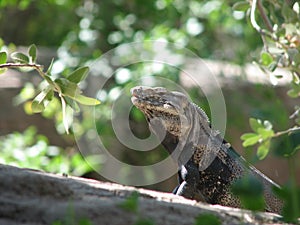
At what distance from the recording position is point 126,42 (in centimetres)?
779

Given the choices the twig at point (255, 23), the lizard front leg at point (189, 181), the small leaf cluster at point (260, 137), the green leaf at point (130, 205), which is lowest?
the lizard front leg at point (189, 181)

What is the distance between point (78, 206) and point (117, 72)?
452 cm

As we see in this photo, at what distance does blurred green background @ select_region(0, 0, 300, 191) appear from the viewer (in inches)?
274

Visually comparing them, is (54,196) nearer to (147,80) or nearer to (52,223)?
(52,223)

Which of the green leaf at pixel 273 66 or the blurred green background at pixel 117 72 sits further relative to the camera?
the blurred green background at pixel 117 72

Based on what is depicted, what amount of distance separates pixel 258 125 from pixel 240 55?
174 inches

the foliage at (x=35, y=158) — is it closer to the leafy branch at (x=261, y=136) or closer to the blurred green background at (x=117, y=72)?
the blurred green background at (x=117, y=72)

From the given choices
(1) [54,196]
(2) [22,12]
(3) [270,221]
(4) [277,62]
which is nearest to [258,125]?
(4) [277,62]

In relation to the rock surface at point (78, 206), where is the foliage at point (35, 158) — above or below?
below

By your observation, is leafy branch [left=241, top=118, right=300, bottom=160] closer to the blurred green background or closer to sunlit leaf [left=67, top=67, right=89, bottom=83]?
sunlit leaf [left=67, top=67, right=89, bottom=83]

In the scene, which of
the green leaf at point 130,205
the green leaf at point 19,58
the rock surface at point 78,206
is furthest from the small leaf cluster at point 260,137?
the green leaf at point 130,205

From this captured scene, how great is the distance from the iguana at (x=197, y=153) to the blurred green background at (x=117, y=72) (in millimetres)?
2653

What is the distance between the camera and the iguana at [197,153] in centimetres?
371

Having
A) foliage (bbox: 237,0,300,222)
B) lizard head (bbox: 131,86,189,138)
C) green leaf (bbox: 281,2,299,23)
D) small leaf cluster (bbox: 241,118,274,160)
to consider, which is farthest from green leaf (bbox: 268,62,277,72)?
lizard head (bbox: 131,86,189,138)
